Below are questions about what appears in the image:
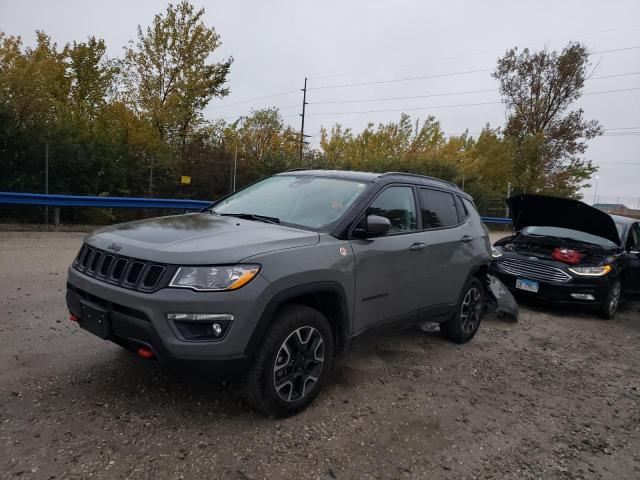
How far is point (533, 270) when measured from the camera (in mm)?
7359

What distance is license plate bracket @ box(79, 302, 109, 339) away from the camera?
297 cm

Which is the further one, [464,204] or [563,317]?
[563,317]

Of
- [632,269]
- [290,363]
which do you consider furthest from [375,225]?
[632,269]

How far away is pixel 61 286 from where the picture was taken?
20.2ft

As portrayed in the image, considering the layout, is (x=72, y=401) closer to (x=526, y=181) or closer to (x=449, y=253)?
(x=449, y=253)

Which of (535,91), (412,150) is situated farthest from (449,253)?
(535,91)

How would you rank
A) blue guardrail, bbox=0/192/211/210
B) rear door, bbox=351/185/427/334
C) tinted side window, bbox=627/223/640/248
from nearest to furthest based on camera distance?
rear door, bbox=351/185/427/334, tinted side window, bbox=627/223/640/248, blue guardrail, bbox=0/192/211/210

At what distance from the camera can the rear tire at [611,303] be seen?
7.05 metres

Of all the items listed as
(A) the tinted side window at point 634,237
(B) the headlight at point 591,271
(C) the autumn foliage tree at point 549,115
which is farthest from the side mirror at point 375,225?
(C) the autumn foliage tree at point 549,115

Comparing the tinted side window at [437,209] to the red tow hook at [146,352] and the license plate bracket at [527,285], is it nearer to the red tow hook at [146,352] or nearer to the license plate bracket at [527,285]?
the red tow hook at [146,352]

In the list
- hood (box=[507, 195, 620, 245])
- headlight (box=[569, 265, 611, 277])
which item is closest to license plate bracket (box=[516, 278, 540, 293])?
headlight (box=[569, 265, 611, 277])

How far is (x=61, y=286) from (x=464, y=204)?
5.22m

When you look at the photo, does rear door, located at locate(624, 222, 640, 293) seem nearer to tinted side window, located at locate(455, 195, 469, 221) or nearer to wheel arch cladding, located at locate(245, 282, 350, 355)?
tinted side window, located at locate(455, 195, 469, 221)

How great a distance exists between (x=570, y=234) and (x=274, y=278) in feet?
21.9
